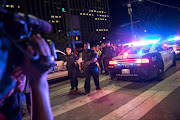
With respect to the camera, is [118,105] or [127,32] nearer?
[118,105]

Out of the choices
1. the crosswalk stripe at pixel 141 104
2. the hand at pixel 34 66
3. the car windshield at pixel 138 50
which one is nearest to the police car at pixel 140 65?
the car windshield at pixel 138 50

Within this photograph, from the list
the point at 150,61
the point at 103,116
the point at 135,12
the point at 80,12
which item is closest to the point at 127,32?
the point at 135,12

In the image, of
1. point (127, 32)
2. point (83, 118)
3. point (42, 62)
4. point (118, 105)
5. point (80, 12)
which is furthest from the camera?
point (80, 12)

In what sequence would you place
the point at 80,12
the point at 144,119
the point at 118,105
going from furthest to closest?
the point at 80,12
the point at 118,105
the point at 144,119

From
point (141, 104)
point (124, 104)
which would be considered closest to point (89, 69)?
point (124, 104)

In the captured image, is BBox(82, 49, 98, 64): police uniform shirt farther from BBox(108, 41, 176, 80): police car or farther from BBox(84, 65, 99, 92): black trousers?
BBox(108, 41, 176, 80): police car

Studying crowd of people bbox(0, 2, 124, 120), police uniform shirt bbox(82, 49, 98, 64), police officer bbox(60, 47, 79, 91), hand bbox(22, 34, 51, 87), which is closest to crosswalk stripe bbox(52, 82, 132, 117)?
police officer bbox(60, 47, 79, 91)

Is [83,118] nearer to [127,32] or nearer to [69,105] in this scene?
[69,105]

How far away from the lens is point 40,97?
99cm

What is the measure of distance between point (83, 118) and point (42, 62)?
272 cm

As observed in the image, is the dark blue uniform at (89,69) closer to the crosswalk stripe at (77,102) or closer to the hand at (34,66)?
the crosswalk stripe at (77,102)

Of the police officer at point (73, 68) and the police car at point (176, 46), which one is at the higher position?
the police car at point (176, 46)

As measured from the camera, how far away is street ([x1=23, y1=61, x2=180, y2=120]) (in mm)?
3199

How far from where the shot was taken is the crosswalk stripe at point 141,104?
10.5 ft
